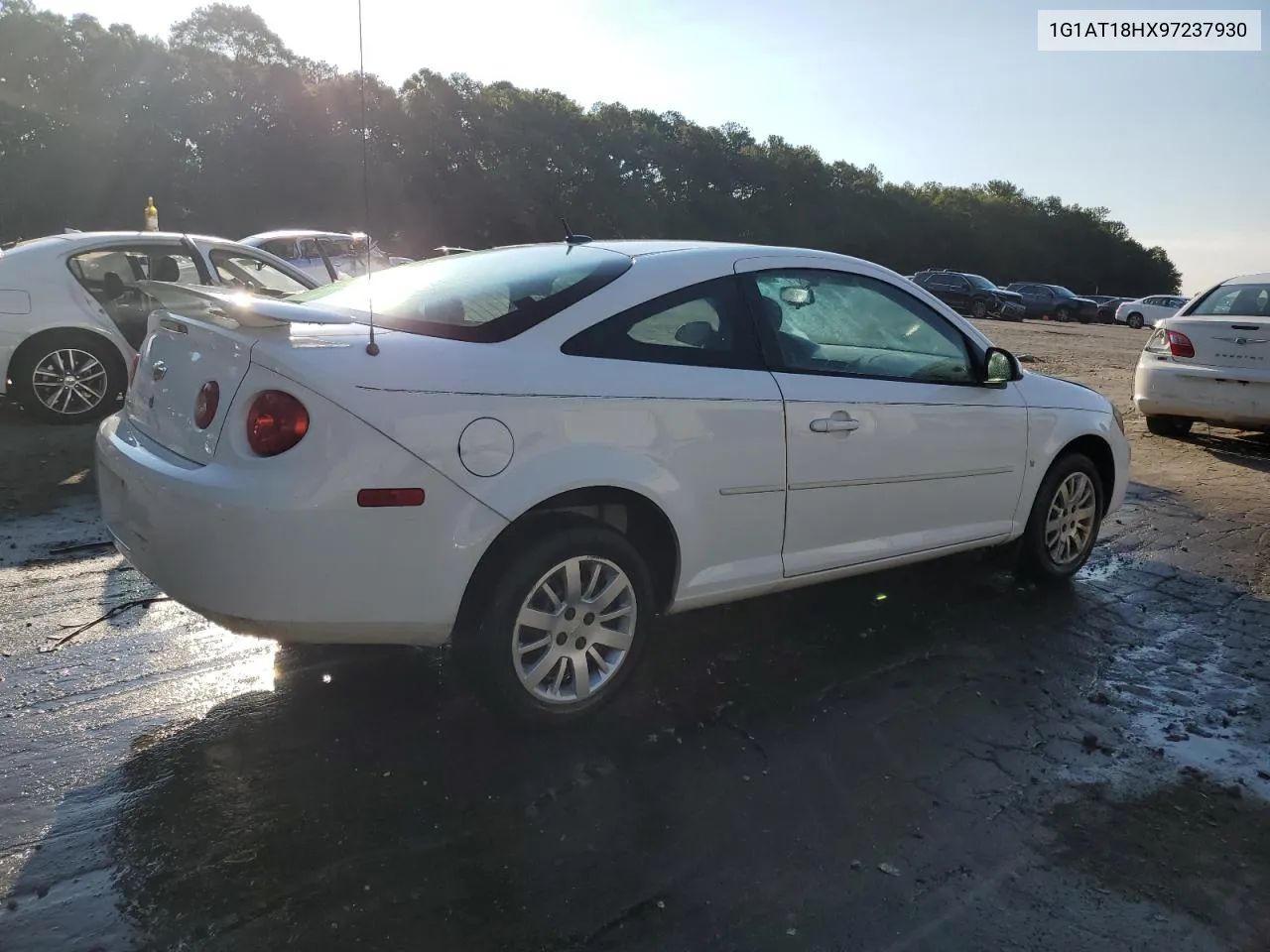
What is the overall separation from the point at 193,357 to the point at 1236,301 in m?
9.08

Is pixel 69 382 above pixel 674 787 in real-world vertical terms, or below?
above

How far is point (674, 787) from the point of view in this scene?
10.1 ft

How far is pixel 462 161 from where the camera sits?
47.9 m

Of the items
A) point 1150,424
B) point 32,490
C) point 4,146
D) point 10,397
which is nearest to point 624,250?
point 32,490

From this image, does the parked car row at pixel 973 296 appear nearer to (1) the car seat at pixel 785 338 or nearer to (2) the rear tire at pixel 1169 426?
(2) the rear tire at pixel 1169 426

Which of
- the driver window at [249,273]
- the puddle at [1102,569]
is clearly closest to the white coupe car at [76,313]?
the driver window at [249,273]

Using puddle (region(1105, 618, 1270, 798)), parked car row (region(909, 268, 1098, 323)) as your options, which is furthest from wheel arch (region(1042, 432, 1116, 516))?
parked car row (region(909, 268, 1098, 323))

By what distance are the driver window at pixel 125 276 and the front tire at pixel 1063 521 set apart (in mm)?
6225

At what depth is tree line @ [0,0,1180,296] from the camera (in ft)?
127

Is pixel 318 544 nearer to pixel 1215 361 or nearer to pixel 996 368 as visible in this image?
pixel 996 368

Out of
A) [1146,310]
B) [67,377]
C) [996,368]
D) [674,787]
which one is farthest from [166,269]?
[1146,310]

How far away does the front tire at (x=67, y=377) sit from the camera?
24.1 ft

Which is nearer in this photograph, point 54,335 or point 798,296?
point 798,296

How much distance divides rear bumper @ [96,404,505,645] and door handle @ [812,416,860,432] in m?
1.36
